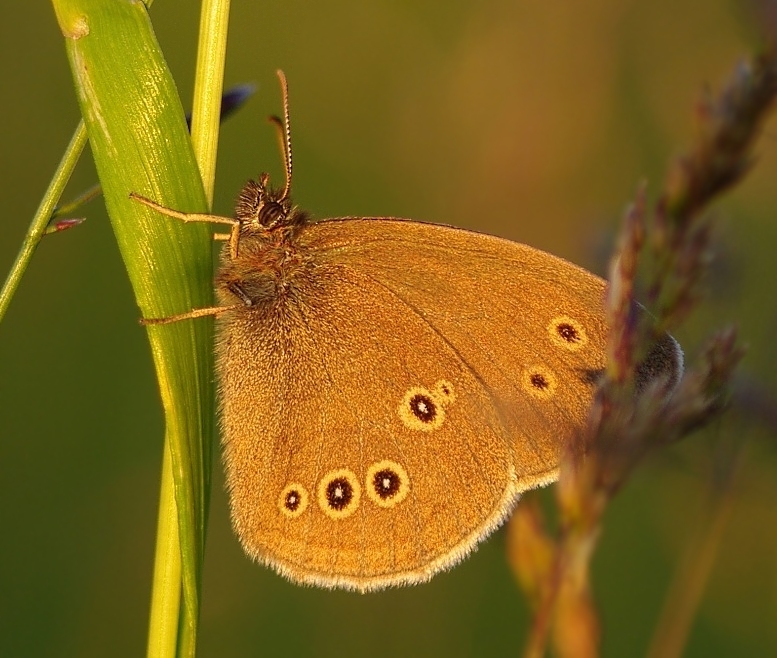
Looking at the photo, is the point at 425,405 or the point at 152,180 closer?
the point at 152,180

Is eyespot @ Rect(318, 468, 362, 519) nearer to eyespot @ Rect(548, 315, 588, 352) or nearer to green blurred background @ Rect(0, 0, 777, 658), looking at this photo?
eyespot @ Rect(548, 315, 588, 352)

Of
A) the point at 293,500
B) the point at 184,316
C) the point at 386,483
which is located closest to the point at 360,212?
the point at 386,483

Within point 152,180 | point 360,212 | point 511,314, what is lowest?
point 152,180

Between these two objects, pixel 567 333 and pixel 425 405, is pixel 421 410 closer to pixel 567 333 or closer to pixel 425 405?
pixel 425 405

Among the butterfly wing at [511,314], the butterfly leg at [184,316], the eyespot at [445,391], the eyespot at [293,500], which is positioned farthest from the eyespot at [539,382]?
the butterfly leg at [184,316]

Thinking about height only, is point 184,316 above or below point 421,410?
below

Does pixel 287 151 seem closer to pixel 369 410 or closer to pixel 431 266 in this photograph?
pixel 431 266

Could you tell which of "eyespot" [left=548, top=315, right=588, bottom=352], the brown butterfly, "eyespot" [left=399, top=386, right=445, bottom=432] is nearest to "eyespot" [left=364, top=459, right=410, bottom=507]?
the brown butterfly
